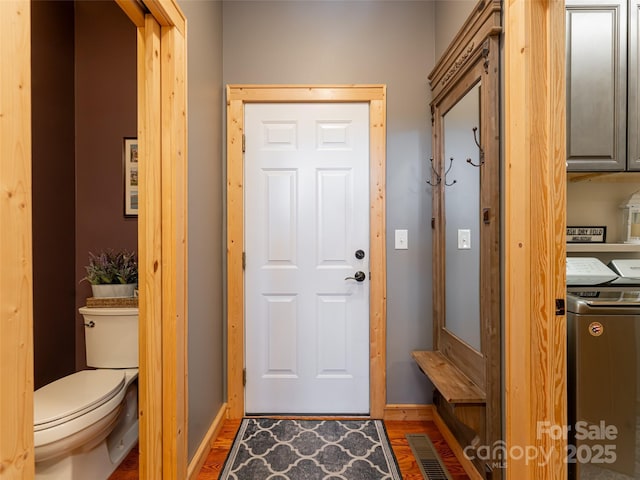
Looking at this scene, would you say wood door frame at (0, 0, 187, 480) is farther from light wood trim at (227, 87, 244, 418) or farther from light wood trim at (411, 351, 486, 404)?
light wood trim at (411, 351, 486, 404)

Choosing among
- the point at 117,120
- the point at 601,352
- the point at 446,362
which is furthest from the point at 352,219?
the point at 117,120

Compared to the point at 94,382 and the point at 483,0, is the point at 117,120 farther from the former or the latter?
the point at 483,0

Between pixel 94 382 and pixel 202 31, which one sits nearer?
pixel 94 382

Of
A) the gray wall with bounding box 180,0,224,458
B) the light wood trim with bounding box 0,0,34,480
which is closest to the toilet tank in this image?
the gray wall with bounding box 180,0,224,458

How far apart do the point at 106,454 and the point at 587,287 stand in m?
2.60

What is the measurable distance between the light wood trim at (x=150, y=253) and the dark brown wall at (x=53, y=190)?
112 cm

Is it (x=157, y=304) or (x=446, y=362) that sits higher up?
(x=157, y=304)

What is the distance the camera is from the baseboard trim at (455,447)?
1.65 meters

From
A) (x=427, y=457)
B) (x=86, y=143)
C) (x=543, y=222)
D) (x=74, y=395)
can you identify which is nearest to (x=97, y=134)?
(x=86, y=143)

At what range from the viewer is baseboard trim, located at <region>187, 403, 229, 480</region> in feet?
5.39

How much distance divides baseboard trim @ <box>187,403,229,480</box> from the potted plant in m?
0.90

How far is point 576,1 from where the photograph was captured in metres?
1.63

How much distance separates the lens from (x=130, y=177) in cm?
225

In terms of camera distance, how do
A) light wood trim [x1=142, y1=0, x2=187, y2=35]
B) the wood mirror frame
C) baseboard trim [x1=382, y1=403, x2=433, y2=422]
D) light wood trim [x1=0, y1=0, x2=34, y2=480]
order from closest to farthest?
light wood trim [x1=0, y1=0, x2=34, y2=480] → light wood trim [x1=142, y1=0, x2=187, y2=35] → the wood mirror frame → baseboard trim [x1=382, y1=403, x2=433, y2=422]
